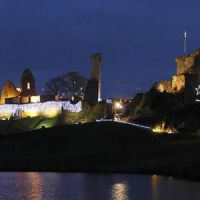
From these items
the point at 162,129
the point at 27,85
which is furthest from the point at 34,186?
the point at 27,85

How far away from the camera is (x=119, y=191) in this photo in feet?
155

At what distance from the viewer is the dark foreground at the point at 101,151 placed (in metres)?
61.3

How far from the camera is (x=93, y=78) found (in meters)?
112

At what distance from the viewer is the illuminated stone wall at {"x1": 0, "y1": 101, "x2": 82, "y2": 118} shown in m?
107

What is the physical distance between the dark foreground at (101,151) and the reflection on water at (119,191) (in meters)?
7.37

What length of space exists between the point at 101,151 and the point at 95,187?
23370mm

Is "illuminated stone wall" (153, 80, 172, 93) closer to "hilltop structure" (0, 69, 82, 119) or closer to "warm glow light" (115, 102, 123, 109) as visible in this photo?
"warm glow light" (115, 102, 123, 109)

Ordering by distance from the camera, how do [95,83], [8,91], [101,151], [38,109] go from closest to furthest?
[101,151], [95,83], [38,109], [8,91]

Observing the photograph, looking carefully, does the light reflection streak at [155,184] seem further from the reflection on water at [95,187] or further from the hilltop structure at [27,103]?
the hilltop structure at [27,103]

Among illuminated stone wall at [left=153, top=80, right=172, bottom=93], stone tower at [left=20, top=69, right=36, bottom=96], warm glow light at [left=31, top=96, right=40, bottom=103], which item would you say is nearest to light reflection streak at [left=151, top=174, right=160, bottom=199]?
illuminated stone wall at [left=153, top=80, right=172, bottom=93]

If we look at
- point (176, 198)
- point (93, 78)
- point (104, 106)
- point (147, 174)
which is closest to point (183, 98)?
point (104, 106)

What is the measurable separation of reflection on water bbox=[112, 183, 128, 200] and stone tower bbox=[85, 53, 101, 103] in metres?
58.9

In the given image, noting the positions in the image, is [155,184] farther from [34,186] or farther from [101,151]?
[101,151]

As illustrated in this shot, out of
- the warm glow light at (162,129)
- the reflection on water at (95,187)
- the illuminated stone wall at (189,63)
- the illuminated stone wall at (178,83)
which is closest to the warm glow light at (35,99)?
the illuminated stone wall at (189,63)
